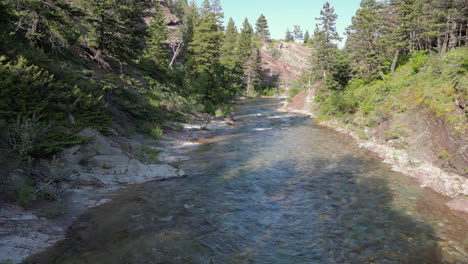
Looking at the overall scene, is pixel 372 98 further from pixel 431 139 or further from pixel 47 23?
pixel 47 23

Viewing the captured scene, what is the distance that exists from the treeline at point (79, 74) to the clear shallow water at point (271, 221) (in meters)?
4.01

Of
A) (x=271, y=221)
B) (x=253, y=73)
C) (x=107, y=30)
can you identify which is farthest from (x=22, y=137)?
(x=253, y=73)

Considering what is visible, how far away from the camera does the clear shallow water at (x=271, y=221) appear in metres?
6.34

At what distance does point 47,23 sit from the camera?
14.5m

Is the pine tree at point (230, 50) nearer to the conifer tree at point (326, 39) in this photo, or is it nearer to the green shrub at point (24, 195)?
the conifer tree at point (326, 39)

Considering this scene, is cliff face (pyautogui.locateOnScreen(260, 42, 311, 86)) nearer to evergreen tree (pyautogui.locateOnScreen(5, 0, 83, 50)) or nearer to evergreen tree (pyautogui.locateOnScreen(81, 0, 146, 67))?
evergreen tree (pyautogui.locateOnScreen(81, 0, 146, 67))

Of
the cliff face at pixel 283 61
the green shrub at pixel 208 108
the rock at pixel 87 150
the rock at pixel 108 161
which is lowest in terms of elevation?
the rock at pixel 108 161

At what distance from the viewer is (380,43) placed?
29.0 meters

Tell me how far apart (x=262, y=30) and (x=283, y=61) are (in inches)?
766

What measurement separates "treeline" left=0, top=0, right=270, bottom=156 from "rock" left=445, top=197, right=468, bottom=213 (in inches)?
526

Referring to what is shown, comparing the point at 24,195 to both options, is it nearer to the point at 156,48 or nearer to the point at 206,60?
the point at 156,48

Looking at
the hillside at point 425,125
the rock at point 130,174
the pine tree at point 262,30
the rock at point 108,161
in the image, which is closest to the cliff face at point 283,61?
the pine tree at point 262,30

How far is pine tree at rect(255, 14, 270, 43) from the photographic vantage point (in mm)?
109688

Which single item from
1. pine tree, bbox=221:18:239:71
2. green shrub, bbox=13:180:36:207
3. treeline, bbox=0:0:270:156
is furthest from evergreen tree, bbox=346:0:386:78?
green shrub, bbox=13:180:36:207
